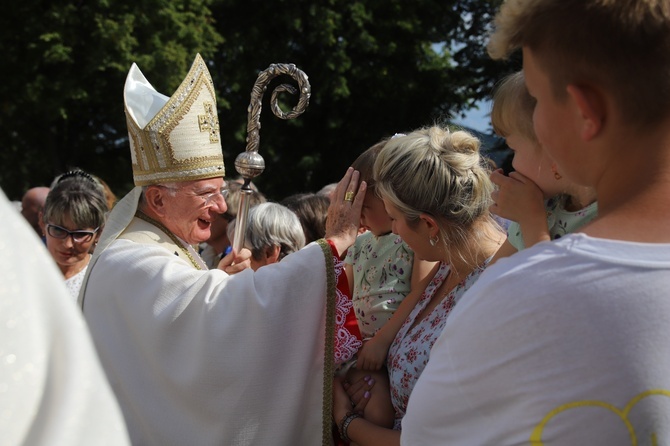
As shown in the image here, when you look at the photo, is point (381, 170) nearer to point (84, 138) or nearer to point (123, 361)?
point (123, 361)

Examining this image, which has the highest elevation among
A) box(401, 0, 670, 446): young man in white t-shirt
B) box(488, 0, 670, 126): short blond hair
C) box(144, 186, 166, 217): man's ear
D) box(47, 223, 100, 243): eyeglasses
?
box(488, 0, 670, 126): short blond hair

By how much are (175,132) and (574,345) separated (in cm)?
288

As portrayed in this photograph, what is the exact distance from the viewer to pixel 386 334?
2.93m

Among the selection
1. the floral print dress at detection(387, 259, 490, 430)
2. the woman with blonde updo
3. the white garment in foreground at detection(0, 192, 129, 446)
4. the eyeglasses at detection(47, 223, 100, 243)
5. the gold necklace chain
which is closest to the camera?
the white garment in foreground at detection(0, 192, 129, 446)

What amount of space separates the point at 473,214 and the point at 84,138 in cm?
1863

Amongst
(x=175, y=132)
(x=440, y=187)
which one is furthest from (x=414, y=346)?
(x=175, y=132)

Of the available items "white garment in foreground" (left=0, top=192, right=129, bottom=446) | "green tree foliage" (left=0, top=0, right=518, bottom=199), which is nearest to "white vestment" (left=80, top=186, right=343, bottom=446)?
"white garment in foreground" (left=0, top=192, right=129, bottom=446)

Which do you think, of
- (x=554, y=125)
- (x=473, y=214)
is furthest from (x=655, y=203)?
(x=473, y=214)

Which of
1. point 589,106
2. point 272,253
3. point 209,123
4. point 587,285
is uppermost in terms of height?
point 589,106

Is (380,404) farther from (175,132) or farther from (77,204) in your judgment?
(77,204)

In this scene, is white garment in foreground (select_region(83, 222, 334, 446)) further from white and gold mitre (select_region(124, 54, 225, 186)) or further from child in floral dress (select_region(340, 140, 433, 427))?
white and gold mitre (select_region(124, 54, 225, 186))

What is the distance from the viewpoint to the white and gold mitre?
12.3 feet

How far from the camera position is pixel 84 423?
0.95 metres

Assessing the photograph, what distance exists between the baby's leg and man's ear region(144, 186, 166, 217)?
1369mm
